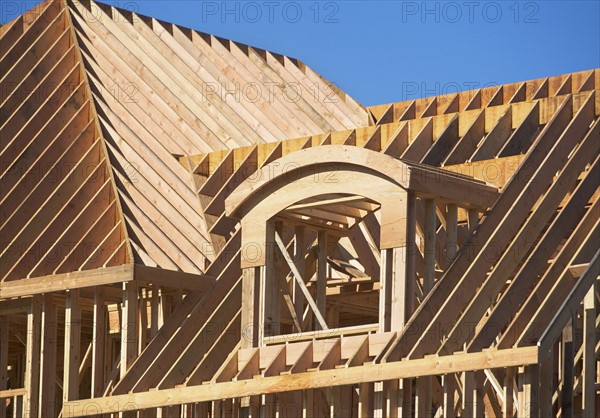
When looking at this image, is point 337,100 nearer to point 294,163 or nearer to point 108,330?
point 108,330

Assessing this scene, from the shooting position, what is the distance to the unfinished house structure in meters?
17.5

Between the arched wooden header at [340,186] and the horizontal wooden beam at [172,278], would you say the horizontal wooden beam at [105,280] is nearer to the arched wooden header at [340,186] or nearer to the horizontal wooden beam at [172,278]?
the horizontal wooden beam at [172,278]

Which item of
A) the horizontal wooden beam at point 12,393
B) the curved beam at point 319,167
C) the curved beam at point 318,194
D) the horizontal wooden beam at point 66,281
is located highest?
the curved beam at point 319,167

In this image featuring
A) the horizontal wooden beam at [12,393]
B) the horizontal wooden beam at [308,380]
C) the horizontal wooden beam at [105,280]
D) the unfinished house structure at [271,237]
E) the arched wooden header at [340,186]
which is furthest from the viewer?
the horizontal wooden beam at [12,393]

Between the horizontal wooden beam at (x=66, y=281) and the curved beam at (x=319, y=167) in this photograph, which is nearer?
the curved beam at (x=319, y=167)

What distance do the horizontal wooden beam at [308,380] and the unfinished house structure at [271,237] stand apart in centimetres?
3

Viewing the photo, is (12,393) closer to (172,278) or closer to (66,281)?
(66,281)

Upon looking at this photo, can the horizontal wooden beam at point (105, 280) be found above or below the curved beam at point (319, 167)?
below

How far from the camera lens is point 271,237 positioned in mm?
19844

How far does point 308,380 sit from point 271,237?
2588mm

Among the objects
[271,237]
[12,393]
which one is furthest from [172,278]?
[12,393]

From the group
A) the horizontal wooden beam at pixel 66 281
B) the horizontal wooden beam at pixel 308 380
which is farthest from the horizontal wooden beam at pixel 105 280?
the horizontal wooden beam at pixel 308 380

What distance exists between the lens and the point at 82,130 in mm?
23891

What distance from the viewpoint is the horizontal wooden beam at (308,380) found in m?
16.4
